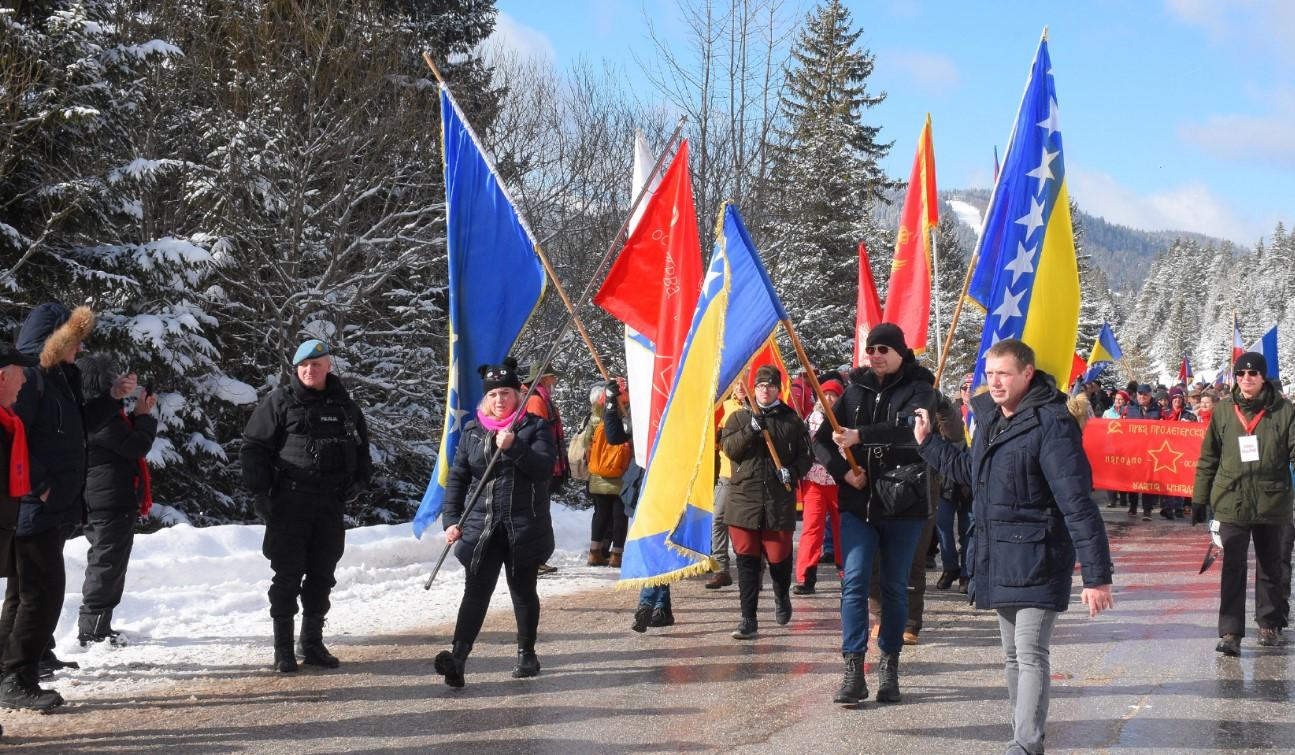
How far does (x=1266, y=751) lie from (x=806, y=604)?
4621mm

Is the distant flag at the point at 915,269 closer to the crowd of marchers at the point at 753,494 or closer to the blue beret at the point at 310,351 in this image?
A: the crowd of marchers at the point at 753,494

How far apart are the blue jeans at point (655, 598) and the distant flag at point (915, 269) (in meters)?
3.98

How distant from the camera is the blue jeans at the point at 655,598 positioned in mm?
8648

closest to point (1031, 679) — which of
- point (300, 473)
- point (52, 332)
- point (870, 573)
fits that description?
point (870, 573)

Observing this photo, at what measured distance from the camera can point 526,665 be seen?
7035mm

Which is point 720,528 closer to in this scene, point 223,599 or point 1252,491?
point 223,599

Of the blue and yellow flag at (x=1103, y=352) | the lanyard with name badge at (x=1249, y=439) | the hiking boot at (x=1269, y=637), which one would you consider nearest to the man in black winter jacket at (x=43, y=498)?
the lanyard with name badge at (x=1249, y=439)

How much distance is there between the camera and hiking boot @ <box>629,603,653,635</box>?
27.8ft

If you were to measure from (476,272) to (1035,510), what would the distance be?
4378 mm

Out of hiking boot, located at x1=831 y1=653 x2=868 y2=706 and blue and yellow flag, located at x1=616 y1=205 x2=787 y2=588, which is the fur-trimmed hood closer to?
blue and yellow flag, located at x1=616 y1=205 x2=787 y2=588

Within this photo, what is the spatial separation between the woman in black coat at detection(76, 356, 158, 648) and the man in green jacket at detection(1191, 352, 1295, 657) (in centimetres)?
724

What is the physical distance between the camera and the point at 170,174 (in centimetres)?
1301

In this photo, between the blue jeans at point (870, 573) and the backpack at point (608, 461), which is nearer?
the blue jeans at point (870, 573)

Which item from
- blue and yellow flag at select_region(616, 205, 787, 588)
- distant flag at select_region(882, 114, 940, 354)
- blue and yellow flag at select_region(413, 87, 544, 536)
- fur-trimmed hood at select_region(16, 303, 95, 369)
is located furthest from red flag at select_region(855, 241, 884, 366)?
fur-trimmed hood at select_region(16, 303, 95, 369)
